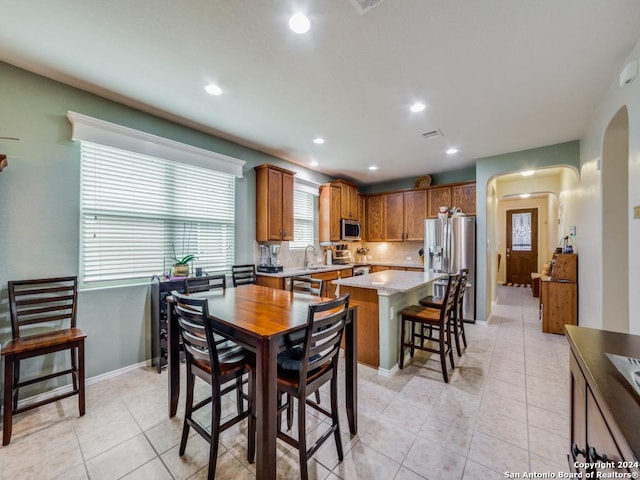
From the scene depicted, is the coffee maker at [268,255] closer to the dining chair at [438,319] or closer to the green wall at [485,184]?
the dining chair at [438,319]

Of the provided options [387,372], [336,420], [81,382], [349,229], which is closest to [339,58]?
[336,420]

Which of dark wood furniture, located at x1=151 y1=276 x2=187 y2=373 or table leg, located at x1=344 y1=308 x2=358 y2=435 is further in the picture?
dark wood furniture, located at x1=151 y1=276 x2=187 y2=373

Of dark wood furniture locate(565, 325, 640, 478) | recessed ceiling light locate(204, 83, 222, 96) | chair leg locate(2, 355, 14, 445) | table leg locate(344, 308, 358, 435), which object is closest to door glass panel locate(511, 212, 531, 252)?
dark wood furniture locate(565, 325, 640, 478)

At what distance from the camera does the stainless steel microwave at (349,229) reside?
5.62m

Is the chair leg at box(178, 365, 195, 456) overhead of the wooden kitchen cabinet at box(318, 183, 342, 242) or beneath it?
beneath

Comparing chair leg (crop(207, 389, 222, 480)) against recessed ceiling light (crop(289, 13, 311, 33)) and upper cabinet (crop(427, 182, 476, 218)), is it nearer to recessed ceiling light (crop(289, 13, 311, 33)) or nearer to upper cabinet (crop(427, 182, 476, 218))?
recessed ceiling light (crop(289, 13, 311, 33))

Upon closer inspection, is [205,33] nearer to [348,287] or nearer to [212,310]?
[212,310]

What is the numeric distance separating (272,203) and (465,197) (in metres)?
3.53

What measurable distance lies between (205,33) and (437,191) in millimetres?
4677

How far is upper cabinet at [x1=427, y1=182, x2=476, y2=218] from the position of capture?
16.1 feet

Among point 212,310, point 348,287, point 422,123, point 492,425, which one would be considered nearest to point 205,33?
point 212,310

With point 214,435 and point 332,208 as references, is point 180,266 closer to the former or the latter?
point 214,435

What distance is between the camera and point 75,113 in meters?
2.46

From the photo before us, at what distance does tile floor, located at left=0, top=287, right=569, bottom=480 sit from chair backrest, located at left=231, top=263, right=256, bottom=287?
1.42m
